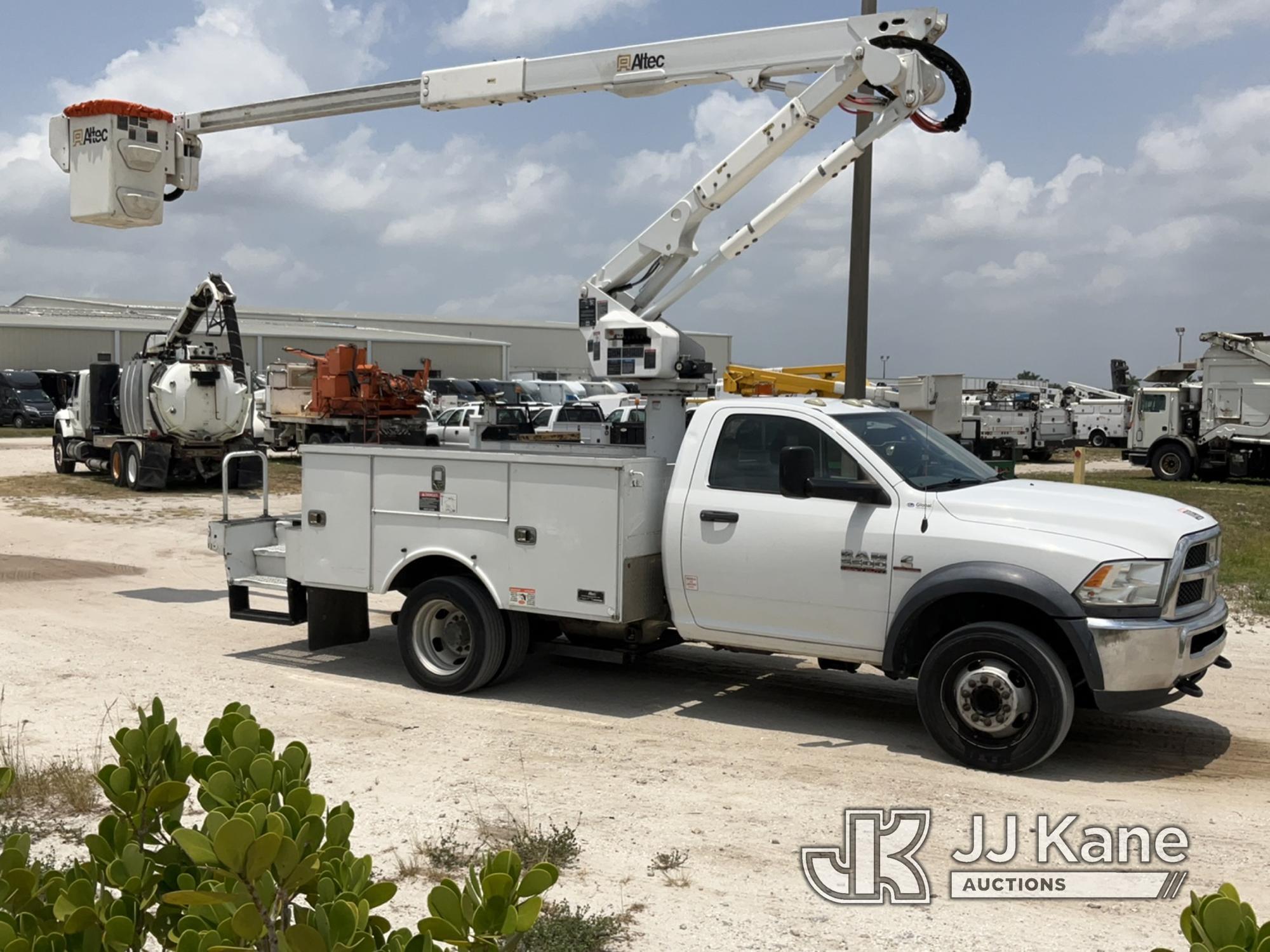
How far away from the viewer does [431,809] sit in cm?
625

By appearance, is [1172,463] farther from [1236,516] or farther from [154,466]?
[154,466]

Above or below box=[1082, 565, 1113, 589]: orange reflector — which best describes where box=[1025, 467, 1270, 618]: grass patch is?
below

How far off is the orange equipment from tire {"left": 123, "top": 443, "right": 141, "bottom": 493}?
13.7ft

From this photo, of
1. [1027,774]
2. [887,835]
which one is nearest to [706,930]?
[887,835]

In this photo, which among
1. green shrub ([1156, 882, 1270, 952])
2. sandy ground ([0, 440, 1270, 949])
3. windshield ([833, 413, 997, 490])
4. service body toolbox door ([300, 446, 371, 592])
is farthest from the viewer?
service body toolbox door ([300, 446, 371, 592])

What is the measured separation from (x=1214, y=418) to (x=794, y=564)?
26218mm

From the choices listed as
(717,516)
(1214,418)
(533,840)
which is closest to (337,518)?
(717,516)

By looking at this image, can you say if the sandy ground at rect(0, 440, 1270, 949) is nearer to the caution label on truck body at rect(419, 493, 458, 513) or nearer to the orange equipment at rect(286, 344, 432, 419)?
the caution label on truck body at rect(419, 493, 458, 513)

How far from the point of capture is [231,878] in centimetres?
251

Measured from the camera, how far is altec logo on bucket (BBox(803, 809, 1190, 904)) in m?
5.26

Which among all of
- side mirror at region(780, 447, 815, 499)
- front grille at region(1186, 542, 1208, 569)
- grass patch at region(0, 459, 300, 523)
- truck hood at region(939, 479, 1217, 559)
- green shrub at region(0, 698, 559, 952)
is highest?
side mirror at region(780, 447, 815, 499)

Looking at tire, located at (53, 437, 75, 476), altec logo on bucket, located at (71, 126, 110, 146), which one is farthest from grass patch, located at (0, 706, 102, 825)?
tire, located at (53, 437, 75, 476)

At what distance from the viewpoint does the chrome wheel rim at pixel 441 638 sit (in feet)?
29.3

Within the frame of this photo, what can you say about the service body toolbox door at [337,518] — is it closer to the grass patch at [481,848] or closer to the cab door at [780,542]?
the cab door at [780,542]
